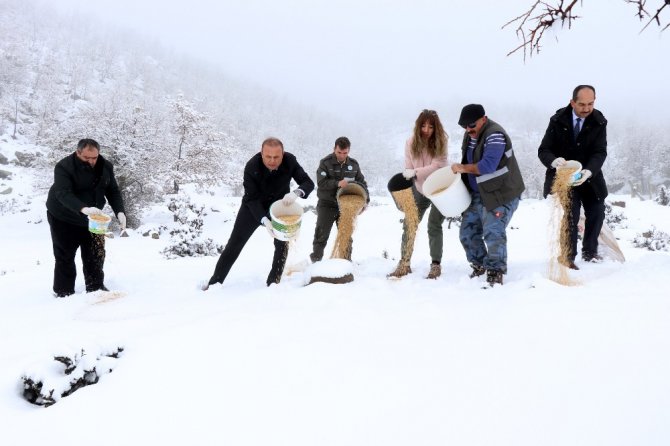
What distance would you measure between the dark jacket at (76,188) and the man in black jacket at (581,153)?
4.50 m

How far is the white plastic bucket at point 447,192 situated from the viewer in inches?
134

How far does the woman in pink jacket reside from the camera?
382 centimetres

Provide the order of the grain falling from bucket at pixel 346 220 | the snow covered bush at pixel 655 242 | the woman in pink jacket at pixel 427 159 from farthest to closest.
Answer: the snow covered bush at pixel 655 242 → the grain falling from bucket at pixel 346 220 → the woman in pink jacket at pixel 427 159

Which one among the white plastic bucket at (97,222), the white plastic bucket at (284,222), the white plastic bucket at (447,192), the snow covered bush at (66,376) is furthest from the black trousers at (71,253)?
the white plastic bucket at (447,192)

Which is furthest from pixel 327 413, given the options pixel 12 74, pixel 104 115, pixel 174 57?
pixel 174 57

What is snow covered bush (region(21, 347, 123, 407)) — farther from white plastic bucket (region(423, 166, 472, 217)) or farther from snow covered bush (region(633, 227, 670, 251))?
snow covered bush (region(633, 227, 670, 251))

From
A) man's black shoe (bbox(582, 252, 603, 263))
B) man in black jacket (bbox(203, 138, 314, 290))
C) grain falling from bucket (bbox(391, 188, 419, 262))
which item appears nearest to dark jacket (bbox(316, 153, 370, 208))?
man in black jacket (bbox(203, 138, 314, 290))

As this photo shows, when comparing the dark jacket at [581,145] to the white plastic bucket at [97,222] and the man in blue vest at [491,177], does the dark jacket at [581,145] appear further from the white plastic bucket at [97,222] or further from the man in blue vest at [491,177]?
the white plastic bucket at [97,222]

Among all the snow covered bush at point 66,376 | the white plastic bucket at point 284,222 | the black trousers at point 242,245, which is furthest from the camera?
the black trousers at point 242,245

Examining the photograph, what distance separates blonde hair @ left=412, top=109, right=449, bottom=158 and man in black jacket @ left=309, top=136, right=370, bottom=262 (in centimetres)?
87

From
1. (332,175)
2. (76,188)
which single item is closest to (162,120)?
(76,188)

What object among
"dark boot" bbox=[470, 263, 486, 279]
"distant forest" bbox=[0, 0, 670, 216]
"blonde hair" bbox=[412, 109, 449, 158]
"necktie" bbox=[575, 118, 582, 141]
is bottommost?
"dark boot" bbox=[470, 263, 486, 279]

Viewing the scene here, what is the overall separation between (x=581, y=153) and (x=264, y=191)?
121 inches

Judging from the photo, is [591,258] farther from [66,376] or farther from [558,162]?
[66,376]
